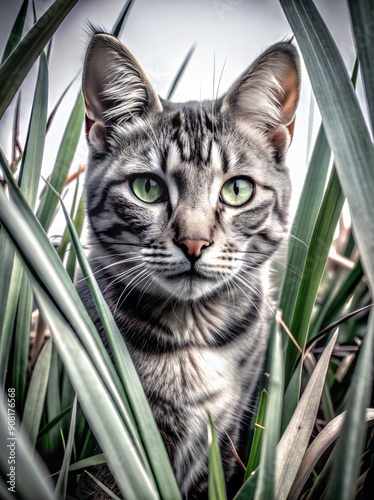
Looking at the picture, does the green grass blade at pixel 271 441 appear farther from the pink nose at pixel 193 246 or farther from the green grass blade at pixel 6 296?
the green grass blade at pixel 6 296

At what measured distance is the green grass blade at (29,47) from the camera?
43 centimetres

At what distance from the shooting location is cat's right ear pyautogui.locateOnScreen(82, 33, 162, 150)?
21.2 inches

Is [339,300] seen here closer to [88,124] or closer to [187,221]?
[187,221]

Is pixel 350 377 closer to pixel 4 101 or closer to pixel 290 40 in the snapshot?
pixel 290 40

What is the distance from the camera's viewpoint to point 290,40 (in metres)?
0.56

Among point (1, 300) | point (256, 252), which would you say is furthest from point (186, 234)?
point (1, 300)

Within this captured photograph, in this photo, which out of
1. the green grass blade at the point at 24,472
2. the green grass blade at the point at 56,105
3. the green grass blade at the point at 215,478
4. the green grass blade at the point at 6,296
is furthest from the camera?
the green grass blade at the point at 56,105

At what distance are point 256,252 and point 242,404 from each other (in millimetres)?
233

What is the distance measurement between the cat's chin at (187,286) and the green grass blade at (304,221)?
134 millimetres

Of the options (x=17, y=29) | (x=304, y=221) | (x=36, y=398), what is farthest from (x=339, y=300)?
(x=17, y=29)

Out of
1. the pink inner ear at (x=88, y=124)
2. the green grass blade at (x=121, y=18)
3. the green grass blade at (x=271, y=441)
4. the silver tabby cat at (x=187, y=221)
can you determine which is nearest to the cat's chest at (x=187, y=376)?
the silver tabby cat at (x=187, y=221)

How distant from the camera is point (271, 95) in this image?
60cm

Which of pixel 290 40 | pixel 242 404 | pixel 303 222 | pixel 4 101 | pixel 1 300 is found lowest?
pixel 242 404

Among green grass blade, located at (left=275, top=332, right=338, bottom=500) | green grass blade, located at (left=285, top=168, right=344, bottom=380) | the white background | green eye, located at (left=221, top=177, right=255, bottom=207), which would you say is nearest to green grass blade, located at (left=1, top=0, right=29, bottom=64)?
the white background
